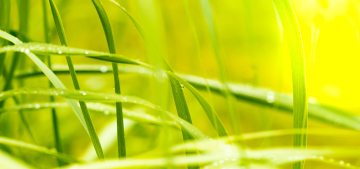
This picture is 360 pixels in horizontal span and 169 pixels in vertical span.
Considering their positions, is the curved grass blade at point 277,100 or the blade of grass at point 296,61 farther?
the curved grass blade at point 277,100

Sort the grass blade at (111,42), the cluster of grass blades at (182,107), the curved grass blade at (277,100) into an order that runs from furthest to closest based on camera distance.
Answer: the curved grass blade at (277,100), the grass blade at (111,42), the cluster of grass blades at (182,107)

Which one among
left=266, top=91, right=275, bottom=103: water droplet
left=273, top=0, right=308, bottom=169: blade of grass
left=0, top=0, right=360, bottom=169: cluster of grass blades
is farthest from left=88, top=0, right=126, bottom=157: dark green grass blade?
left=266, top=91, right=275, bottom=103: water droplet

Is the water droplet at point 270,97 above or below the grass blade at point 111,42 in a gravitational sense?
above

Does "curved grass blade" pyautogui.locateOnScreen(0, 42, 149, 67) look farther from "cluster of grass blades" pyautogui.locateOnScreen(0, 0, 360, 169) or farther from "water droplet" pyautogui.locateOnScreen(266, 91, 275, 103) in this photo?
"water droplet" pyautogui.locateOnScreen(266, 91, 275, 103)

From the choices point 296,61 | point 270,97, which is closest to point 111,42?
point 296,61

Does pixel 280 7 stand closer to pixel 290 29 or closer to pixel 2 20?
pixel 290 29

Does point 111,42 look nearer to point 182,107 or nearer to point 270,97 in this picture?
point 182,107

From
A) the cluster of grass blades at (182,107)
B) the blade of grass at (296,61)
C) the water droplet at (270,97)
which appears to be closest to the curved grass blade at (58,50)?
the cluster of grass blades at (182,107)

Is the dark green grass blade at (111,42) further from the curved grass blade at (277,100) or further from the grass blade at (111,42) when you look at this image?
the curved grass blade at (277,100)
